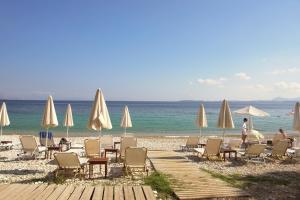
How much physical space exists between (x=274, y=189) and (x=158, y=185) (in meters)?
2.90

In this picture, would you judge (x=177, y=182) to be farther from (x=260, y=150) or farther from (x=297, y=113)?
(x=297, y=113)

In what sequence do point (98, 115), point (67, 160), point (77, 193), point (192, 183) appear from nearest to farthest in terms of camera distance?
point (77, 193) → point (192, 183) → point (67, 160) → point (98, 115)

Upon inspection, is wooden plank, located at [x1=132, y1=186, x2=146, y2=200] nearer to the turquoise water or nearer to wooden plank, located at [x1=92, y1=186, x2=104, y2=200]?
wooden plank, located at [x1=92, y1=186, x2=104, y2=200]

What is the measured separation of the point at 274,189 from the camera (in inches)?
343

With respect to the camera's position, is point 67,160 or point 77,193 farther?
point 67,160

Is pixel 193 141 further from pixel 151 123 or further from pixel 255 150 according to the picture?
pixel 151 123

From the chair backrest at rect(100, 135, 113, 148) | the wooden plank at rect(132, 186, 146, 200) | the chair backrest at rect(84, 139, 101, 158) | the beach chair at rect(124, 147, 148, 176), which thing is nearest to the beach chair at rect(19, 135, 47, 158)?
the chair backrest at rect(84, 139, 101, 158)

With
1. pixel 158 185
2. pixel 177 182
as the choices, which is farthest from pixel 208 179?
pixel 158 185

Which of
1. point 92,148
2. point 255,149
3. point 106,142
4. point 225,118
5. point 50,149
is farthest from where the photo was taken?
point 106,142

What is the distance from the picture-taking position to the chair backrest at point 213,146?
13078 millimetres

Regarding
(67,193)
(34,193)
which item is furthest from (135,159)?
(34,193)

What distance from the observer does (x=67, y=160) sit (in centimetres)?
952

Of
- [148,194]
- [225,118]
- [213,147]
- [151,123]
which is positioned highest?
[225,118]

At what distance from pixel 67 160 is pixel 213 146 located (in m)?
5.84
